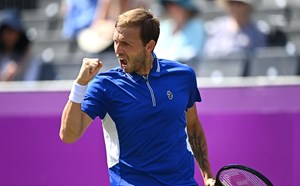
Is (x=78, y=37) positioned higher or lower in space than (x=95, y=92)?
lower

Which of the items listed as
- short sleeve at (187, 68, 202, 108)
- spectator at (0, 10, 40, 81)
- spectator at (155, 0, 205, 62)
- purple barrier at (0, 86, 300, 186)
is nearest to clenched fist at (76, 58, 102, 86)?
short sleeve at (187, 68, 202, 108)

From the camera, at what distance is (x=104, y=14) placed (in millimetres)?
8336

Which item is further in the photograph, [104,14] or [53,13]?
[53,13]

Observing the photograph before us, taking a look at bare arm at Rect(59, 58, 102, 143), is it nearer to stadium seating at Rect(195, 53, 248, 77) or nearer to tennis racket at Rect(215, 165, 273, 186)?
tennis racket at Rect(215, 165, 273, 186)

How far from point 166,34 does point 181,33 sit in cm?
21

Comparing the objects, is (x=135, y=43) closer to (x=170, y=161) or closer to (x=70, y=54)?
(x=170, y=161)

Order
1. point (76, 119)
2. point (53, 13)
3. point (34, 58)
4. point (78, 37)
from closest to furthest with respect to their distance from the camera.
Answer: point (76, 119)
point (34, 58)
point (78, 37)
point (53, 13)

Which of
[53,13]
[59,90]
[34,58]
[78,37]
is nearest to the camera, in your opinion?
[59,90]

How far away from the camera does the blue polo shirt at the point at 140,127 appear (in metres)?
4.23

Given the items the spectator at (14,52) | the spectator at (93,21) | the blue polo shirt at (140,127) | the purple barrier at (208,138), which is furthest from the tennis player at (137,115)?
→ the spectator at (93,21)

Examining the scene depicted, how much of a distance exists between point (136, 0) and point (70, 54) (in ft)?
3.05

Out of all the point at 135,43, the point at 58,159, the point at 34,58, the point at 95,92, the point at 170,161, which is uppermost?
the point at 135,43

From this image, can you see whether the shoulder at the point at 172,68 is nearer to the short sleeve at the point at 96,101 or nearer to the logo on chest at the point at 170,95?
A: the logo on chest at the point at 170,95

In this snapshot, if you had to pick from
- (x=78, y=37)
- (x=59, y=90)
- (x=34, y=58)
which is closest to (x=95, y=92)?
(x=59, y=90)
